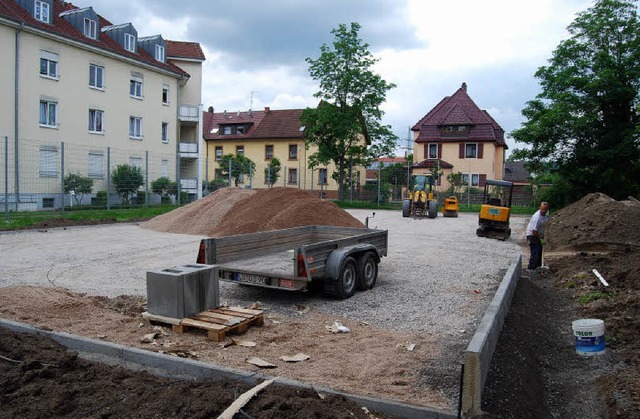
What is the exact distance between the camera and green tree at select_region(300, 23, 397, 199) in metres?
41.8

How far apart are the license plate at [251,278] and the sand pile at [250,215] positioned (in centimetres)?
935

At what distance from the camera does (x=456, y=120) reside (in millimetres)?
57219

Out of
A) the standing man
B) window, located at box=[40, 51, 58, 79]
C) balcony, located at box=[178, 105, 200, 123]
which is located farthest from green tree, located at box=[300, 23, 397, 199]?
the standing man

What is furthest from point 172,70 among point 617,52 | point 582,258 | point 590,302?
point 590,302

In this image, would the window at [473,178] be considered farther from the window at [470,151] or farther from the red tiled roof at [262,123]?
the red tiled roof at [262,123]

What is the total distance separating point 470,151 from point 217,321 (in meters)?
53.2

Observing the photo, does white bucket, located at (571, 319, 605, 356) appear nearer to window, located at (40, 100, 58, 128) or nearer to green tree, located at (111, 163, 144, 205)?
green tree, located at (111, 163, 144, 205)

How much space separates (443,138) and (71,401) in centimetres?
5600

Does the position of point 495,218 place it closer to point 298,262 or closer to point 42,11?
point 298,262

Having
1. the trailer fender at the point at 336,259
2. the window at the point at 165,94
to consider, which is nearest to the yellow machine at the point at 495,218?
the trailer fender at the point at 336,259

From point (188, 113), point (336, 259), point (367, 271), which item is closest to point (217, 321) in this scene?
point (336, 259)

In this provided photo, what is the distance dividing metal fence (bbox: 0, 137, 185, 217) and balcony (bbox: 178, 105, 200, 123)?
11918 millimetres

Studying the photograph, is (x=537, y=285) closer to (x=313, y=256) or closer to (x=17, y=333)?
(x=313, y=256)

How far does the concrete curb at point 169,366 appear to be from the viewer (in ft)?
13.4
